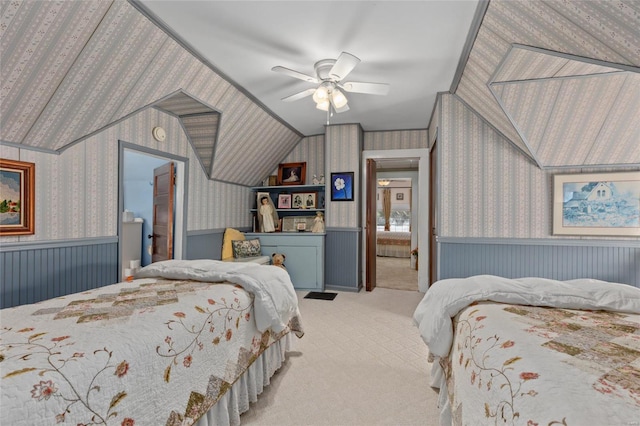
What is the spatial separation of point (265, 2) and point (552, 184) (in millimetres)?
3209

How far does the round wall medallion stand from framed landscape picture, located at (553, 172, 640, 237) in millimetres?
4154

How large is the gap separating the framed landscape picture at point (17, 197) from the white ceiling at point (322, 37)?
1395mm

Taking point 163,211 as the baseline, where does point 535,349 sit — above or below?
below

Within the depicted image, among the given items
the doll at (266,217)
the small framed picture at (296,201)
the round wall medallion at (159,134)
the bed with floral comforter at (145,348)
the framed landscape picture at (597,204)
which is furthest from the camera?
the small framed picture at (296,201)

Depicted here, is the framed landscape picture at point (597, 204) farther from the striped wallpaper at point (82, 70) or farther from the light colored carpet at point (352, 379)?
the striped wallpaper at point (82, 70)

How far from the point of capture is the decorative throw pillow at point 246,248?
4402mm

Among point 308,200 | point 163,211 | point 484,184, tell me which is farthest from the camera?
point 308,200

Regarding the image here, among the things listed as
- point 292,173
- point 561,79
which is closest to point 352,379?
point 561,79

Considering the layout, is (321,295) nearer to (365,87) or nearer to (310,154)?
(310,154)

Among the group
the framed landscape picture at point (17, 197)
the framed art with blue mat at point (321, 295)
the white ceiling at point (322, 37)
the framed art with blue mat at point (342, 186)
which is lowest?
the framed art with blue mat at point (321, 295)

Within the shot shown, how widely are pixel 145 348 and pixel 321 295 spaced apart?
335 cm

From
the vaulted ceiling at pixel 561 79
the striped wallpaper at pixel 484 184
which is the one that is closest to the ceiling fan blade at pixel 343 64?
the vaulted ceiling at pixel 561 79

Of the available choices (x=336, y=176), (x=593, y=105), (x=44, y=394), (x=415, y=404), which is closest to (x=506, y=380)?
(x=415, y=404)

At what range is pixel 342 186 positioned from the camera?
4574 mm
